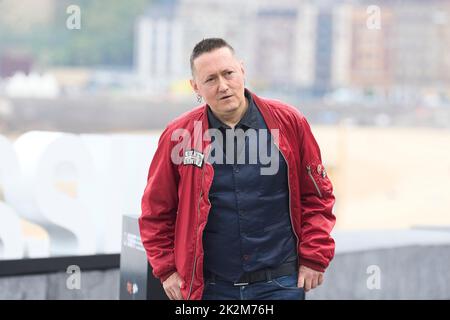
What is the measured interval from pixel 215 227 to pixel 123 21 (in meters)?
24.3

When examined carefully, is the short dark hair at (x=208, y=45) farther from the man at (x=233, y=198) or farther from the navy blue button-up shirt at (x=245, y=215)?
the navy blue button-up shirt at (x=245, y=215)

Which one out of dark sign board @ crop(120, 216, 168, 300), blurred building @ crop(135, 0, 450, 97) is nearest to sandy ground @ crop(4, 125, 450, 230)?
blurred building @ crop(135, 0, 450, 97)

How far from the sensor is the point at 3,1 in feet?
95.4

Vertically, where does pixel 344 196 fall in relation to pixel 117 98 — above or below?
below

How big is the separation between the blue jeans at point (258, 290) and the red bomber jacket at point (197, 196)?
0.04 m

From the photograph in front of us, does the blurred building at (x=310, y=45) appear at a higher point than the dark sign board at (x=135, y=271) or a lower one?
higher

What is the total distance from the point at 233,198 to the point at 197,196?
10cm

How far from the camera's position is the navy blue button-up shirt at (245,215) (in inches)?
86.2

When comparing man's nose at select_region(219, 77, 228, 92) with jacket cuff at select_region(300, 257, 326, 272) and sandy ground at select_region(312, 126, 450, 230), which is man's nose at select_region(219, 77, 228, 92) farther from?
sandy ground at select_region(312, 126, 450, 230)

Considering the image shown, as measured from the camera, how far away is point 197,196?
220 cm

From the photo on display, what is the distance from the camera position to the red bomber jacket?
2.21m

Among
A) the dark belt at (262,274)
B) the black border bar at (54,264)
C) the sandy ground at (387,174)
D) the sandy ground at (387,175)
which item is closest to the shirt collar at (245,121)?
the dark belt at (262,274)
